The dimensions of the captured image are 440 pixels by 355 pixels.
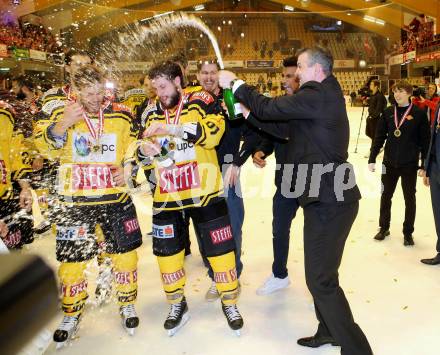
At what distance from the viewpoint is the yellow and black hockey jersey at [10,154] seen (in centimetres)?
284

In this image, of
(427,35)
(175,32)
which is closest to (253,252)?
(175,32)

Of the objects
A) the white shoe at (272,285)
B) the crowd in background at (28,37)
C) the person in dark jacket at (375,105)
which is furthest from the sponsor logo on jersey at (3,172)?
the crowd in background at (28,37)

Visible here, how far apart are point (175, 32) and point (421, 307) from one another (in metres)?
16.6

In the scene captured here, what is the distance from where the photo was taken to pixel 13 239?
300 centimetres

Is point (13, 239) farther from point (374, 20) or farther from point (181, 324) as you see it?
point (374, 20)

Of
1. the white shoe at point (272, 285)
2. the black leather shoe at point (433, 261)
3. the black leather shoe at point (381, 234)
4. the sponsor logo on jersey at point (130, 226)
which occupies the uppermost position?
the sponsor logo on jersey at point (130, 226)

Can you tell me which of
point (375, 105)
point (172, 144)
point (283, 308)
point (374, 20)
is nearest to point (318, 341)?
point (283, 308)

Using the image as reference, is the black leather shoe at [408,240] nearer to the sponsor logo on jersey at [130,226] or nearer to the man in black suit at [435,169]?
the man in black suit at [435,169]

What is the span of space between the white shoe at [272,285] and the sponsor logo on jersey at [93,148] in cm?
149

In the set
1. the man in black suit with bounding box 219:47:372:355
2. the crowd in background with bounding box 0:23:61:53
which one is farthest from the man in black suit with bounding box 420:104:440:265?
the crowd in background with bounding box 0:23:61:53

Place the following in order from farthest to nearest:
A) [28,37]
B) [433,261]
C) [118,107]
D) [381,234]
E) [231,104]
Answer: [28,37] → [381,234] → [433,261] → [118,107] → [231,104]

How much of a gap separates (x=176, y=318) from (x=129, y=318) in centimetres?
30

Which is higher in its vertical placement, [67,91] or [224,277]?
[67,91]

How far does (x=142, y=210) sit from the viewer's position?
19.3 feet
